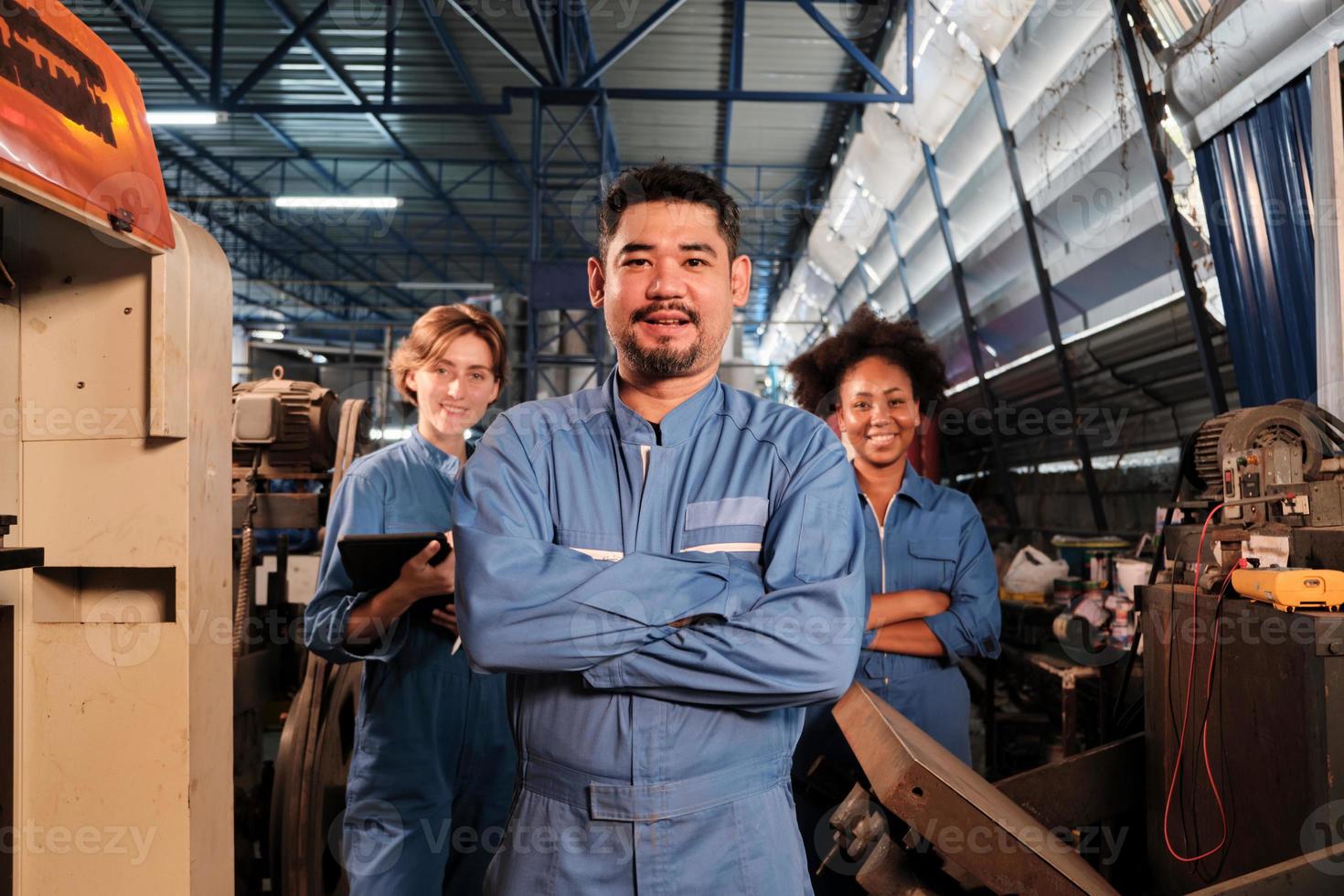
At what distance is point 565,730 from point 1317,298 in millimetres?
2492

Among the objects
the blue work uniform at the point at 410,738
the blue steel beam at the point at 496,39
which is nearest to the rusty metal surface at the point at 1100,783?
the blue work uniform at the point at 410,738

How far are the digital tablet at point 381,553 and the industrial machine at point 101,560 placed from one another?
35 centimetres

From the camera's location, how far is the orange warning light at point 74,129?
1140mm

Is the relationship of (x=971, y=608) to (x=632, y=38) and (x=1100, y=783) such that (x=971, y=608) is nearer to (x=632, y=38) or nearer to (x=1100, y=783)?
(x=1100, y=783)

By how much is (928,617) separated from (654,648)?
43.8 inches

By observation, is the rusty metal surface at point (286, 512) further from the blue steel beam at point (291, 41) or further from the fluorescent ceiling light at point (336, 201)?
the fluorescent ceiling light at point (336, 201)

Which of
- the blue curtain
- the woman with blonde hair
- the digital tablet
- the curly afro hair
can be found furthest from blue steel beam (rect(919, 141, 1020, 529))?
the digital tablet

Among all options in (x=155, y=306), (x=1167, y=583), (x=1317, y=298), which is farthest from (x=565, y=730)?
(x=1317, y=298)

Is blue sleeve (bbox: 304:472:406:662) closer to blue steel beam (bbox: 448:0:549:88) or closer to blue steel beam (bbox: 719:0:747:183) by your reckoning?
blue steel beam (bbox: 448:0:549:88)

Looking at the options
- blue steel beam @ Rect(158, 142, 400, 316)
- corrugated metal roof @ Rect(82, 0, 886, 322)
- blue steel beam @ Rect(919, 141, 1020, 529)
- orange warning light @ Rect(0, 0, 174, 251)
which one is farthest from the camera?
blue steel beam @ Rect(158, 142, 400, 316)

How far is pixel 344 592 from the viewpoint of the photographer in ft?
6.73

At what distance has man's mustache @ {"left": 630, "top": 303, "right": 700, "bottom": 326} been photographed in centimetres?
143

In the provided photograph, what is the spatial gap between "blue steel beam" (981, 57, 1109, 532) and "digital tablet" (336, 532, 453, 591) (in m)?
4.69

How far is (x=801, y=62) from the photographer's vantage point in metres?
7.93
